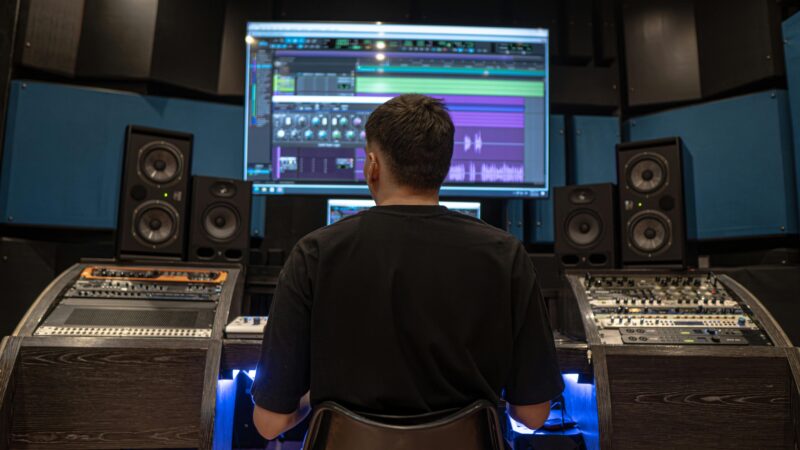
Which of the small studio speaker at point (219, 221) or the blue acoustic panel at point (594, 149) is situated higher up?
the blue acoustic panel at point (594, 149)

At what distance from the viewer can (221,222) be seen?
7.23 ft

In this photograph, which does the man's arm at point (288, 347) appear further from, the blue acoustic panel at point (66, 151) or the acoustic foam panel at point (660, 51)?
the acoustic foam panel at point (660, 51)

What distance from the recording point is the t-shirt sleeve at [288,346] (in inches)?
44.6

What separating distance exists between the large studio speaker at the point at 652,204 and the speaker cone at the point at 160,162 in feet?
5.25

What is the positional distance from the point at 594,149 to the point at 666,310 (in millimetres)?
1284

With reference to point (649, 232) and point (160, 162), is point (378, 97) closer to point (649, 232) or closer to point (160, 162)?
point (160, 162)

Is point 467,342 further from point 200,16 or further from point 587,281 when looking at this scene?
point 200,16

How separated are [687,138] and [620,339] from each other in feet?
4.80

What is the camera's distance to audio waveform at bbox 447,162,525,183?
2.66 m

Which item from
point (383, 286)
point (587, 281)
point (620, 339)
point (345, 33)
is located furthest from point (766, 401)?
point (345, 33)

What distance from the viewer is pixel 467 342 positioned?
109 cm

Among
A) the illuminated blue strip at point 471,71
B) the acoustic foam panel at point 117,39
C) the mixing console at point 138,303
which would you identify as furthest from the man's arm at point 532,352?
the acoustic foam panel at point 117,39

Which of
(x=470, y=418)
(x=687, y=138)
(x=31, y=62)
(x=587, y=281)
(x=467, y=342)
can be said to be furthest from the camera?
(x=687, y=138)

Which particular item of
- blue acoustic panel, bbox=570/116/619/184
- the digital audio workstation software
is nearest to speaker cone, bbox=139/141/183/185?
the digital audio workstation software
